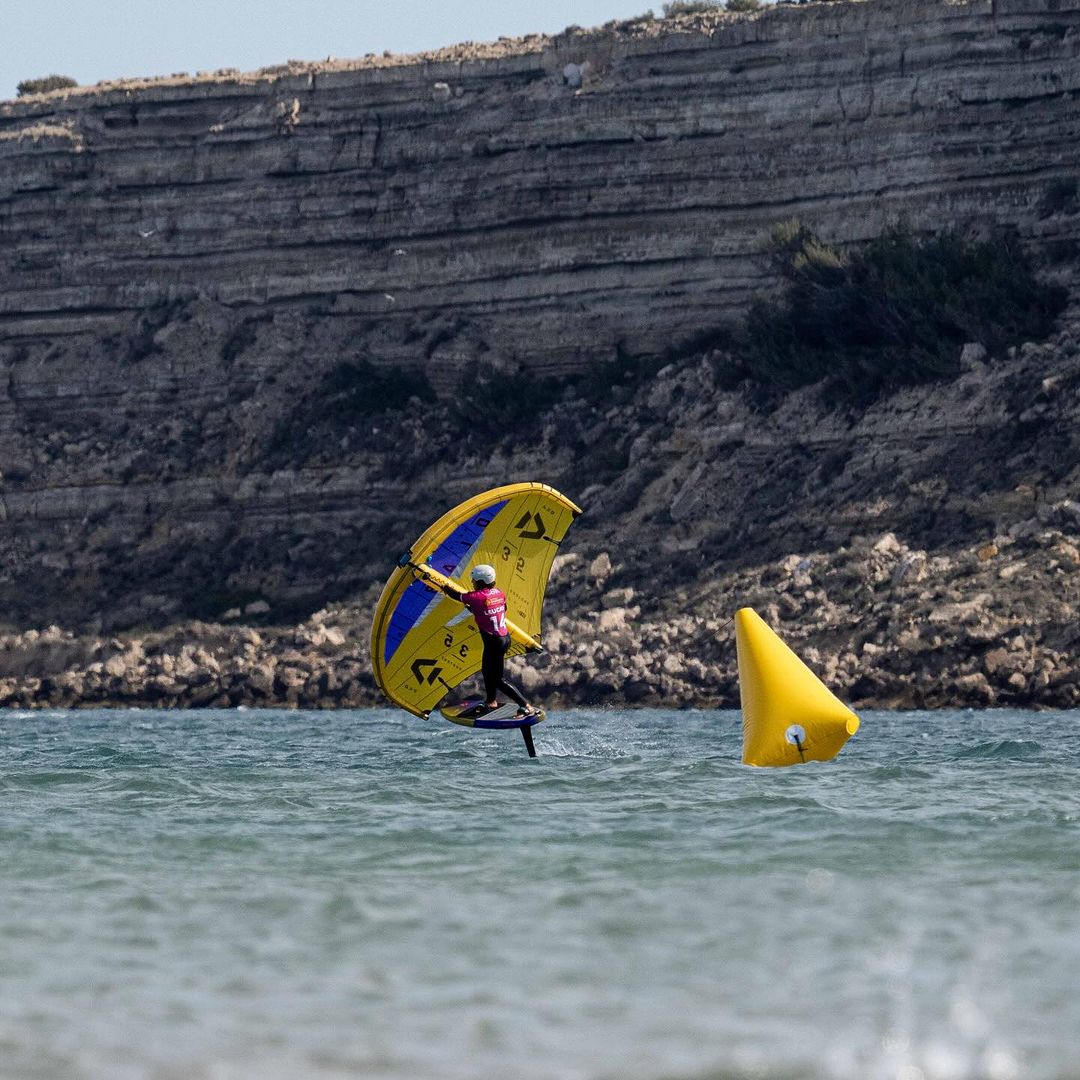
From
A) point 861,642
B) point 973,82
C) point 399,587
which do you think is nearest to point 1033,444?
point 861,642

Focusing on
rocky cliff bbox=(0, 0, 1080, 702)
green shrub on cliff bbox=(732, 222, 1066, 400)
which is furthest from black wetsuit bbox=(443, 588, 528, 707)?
green shrub on cliff bbox=(732, 222, 1066, 400)

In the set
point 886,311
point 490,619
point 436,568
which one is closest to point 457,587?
point 436,568

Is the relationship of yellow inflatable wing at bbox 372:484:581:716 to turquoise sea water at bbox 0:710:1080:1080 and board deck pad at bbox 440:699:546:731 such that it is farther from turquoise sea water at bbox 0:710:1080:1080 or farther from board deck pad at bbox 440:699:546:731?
turquoise sea water at bbox 0:710:1080:1080

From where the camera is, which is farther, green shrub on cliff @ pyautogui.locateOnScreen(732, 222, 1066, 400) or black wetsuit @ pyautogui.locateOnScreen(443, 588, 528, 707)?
green shrub on cliff @ pyautogui.locateOnScreen(732, 222, 1066, 400)

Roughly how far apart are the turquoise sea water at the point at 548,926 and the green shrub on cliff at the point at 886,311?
892 inches

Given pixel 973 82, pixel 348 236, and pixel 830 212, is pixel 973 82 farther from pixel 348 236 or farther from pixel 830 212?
pixel 348 236

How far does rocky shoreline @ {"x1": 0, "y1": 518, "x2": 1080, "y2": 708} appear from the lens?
32.3 metres

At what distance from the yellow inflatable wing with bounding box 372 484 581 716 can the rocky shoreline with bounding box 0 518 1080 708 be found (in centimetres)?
1312

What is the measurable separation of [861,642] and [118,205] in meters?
23.3

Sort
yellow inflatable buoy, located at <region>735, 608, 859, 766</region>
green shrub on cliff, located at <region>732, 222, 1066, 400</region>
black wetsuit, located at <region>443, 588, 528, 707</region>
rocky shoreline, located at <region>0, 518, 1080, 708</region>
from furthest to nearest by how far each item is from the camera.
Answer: green shrub on cliff, located at <region>732, 222, 1066, 400</region>
rocky shoreline, located at <region>0, 518, 1080, 708</region>
black wetsuit, located at <region>443, 588, 528, 707</region>
yellow inflatable buoy, located at <region>735, 608, 859, 766</region>

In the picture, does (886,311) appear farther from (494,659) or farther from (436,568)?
(494,659)

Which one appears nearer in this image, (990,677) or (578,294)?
(990,677)

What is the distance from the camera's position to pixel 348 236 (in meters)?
47.6

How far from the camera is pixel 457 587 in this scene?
18.7 meters
